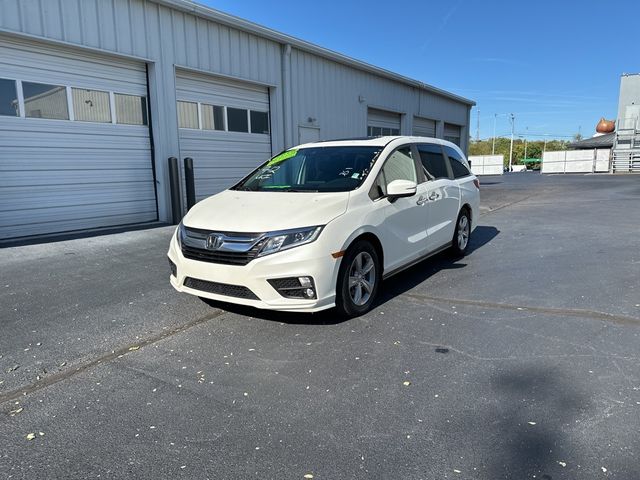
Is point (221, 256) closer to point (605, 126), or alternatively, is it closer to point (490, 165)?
point (490, 165)


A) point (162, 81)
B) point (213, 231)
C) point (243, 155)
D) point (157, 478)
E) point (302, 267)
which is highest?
point (162, 81)

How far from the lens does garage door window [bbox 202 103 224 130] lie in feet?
39.3

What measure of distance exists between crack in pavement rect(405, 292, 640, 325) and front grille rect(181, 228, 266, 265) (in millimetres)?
2075

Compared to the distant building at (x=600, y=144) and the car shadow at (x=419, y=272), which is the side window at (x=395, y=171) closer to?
the car shadow at (x=419, y=272)

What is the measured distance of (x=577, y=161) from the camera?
43.6 metres

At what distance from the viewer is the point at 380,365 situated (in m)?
3.54

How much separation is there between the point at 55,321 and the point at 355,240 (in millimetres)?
3063

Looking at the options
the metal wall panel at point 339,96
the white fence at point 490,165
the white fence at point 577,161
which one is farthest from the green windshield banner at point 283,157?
the white fence at point 577,161

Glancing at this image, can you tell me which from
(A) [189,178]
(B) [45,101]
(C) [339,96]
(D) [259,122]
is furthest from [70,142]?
(C) [339,96]

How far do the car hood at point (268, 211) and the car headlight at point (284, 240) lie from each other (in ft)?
0.17

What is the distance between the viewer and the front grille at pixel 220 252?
399cm

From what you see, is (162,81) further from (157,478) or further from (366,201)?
(157,478)

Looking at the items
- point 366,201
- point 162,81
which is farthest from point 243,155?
point 366,201

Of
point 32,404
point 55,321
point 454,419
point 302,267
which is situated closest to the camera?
point 454,419
